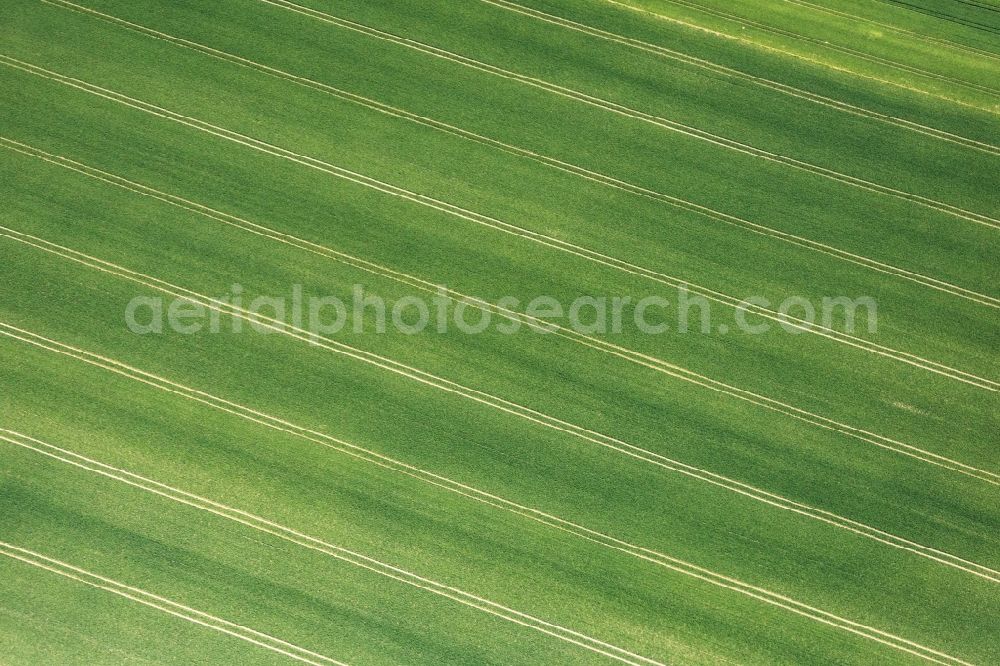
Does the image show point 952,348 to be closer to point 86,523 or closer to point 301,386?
point 301,386

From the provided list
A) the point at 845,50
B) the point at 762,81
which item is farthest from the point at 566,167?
the point at 845,50

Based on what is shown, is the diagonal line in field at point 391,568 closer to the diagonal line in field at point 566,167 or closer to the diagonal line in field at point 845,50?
the diagonal line in field at point 566,167

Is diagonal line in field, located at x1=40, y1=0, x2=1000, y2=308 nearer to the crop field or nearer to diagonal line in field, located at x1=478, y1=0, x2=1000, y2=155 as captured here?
the crop field

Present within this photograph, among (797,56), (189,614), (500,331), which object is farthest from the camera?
(797,56)

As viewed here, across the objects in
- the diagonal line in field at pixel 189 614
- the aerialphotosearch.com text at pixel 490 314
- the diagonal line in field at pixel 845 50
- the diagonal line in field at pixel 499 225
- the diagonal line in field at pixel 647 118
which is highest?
the diagonal line in field at pixel 845 50

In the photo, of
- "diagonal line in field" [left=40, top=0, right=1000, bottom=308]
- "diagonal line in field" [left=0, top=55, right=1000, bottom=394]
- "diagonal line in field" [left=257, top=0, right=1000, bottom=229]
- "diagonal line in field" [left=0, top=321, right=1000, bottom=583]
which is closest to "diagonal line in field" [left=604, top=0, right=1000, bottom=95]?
"diagonal line in field" [left=40, top=0, right=1000, bottom=308]

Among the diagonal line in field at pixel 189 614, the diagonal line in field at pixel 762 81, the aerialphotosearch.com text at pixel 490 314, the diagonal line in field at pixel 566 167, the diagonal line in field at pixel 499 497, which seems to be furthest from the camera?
the diagonal line in field at pixel 762 81

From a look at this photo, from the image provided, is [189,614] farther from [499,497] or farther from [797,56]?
[797,56]

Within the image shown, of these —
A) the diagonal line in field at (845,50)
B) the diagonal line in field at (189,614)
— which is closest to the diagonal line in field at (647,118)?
the diagonal line in field at (845,50)
